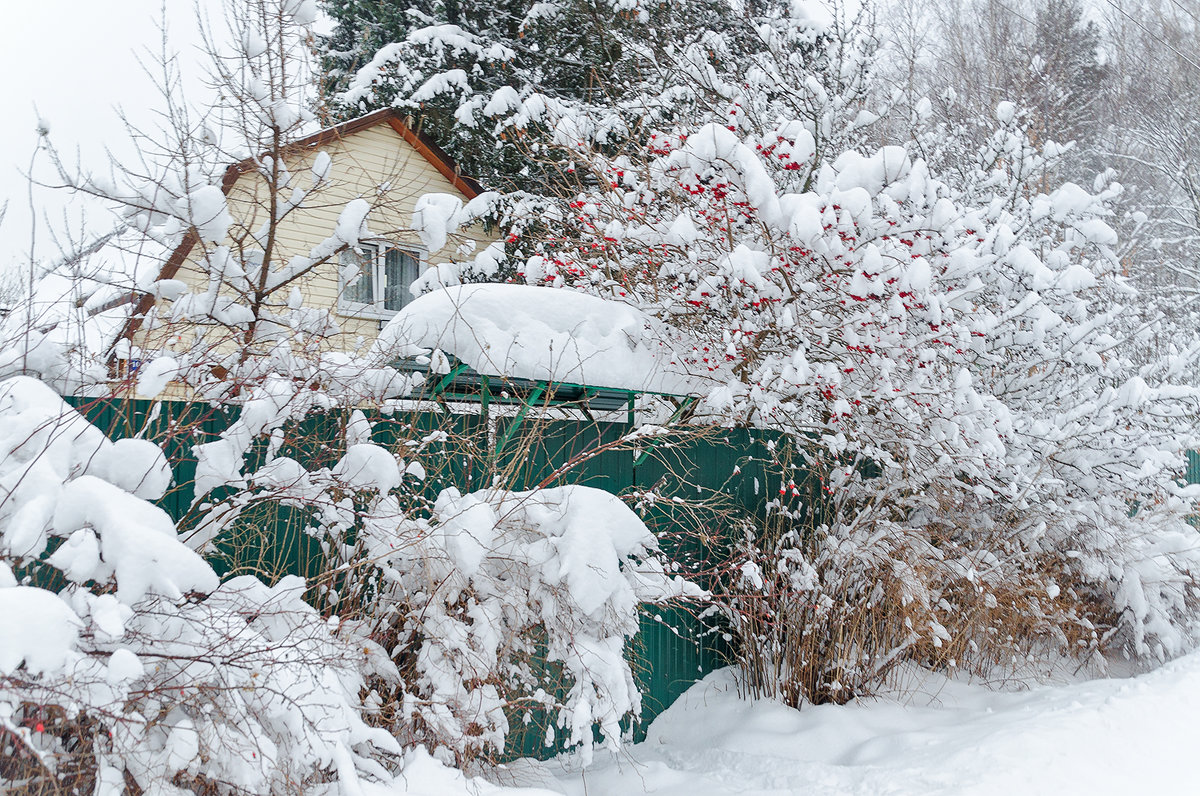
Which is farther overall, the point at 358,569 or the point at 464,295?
the point at 464,295

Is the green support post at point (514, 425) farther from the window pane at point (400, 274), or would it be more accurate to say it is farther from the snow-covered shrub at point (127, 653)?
the window pane at point (400, 274)

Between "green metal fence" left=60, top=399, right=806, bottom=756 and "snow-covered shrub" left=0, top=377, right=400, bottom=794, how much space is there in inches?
19.6

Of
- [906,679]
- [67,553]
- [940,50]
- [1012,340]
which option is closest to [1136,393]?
[1012,340]

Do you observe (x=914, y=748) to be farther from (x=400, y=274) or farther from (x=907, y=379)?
(x=400, y=274)

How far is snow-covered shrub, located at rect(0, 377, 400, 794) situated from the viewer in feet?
7.07

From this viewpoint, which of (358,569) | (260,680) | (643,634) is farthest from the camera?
(643,634)

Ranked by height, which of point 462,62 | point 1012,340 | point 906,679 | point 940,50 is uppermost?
point 940,50

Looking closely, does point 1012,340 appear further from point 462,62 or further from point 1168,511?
point 462,62

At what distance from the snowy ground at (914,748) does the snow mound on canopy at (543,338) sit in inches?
77.7

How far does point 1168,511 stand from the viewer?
654cm

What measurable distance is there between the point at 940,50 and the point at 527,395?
63.0ft

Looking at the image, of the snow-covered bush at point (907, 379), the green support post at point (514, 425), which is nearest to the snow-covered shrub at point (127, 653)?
Result: the green support post at point (514, 425)

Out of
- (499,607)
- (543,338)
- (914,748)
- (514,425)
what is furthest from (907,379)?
(499,607)

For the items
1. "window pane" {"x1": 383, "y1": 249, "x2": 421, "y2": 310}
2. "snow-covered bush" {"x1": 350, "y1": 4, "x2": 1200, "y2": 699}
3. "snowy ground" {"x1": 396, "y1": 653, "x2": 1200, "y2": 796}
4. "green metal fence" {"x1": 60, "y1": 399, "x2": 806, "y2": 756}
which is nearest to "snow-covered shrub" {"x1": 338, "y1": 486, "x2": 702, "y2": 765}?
"snowy ground" {"x1": 396, "y1": 653, "x2": 1200, "y2": 796}
